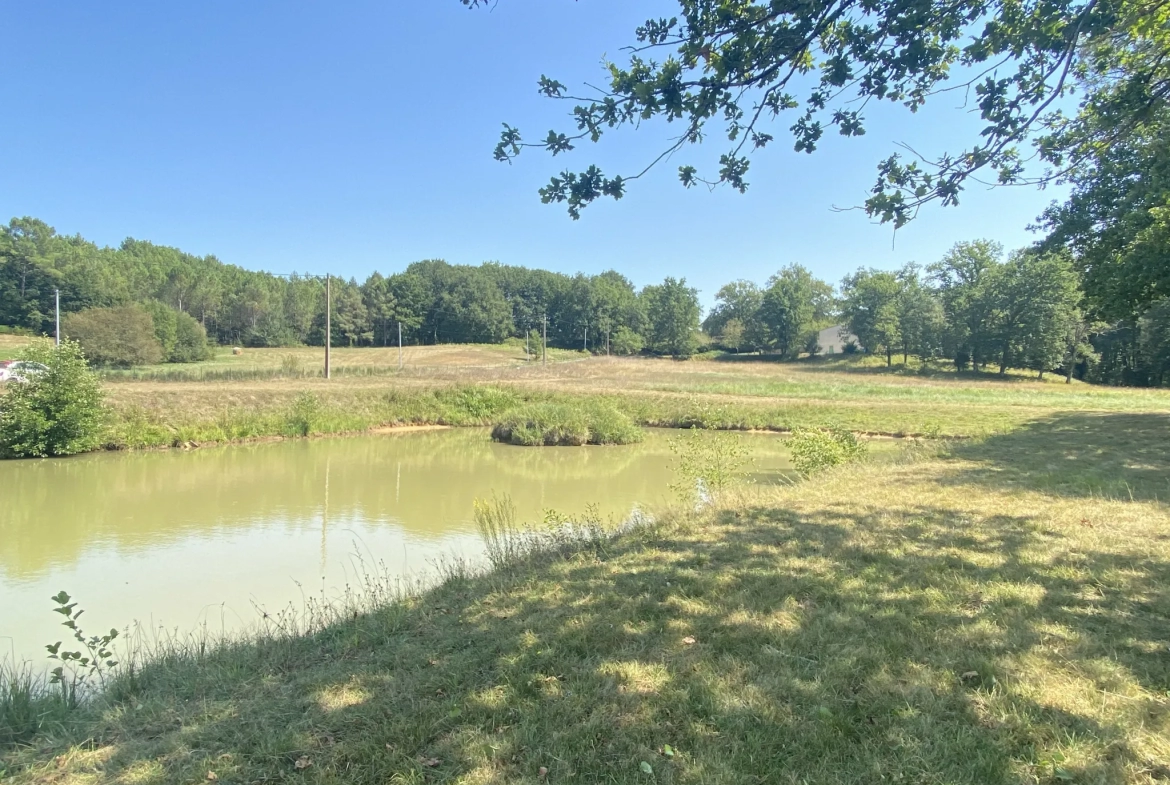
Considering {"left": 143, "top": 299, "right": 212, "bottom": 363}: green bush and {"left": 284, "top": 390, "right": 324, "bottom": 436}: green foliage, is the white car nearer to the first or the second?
{"left": 284, "top": 390, "right": 324, "bottom": 436}: green foliage

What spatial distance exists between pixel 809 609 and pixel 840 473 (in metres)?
6.66

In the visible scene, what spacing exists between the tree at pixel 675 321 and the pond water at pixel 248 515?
67.1 meters

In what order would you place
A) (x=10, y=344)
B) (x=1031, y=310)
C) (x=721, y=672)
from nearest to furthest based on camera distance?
1. (x=721, y=672)
2. (x=1031, y=310)
3. (x=10, y=344)

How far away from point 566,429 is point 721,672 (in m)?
20.0

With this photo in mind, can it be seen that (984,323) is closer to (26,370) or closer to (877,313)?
(877,313)

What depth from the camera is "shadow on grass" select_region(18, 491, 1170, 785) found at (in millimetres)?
2607

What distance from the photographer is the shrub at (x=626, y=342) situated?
303ft

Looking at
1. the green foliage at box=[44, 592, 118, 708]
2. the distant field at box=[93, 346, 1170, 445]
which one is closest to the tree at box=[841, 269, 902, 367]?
the distant field at box=[93, 346, 1170, 445]

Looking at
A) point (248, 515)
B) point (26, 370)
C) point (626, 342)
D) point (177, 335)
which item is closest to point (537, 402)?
point (248, 515)

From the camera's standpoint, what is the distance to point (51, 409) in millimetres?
17562

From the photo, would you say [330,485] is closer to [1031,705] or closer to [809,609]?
[809,609]

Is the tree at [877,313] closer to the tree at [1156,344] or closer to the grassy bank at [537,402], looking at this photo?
the tree at [1156,344]

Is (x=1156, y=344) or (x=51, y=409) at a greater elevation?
(x=1156, y=344)

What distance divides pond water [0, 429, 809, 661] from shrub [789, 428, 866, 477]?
8.87ft
